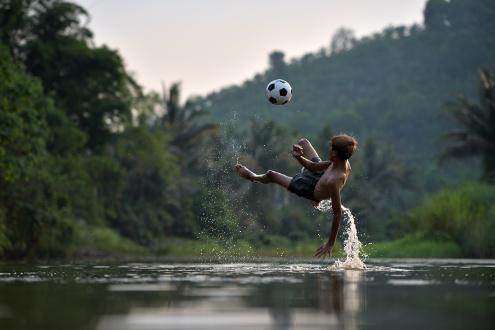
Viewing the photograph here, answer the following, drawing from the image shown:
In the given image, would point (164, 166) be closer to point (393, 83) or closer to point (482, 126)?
point (482, 126)

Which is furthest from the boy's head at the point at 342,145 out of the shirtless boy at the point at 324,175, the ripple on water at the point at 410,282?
the ripple on water at the point at 410,282

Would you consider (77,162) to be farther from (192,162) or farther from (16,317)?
(16,317)

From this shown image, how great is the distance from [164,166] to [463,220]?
27.4 m

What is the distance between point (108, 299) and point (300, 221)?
59551mm

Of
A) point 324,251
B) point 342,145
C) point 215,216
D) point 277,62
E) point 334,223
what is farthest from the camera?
point 277,62

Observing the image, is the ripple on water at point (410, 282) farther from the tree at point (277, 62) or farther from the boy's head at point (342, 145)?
the tree at point (277, 62)

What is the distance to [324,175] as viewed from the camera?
1533 centimetres

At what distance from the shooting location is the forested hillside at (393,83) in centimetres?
10606

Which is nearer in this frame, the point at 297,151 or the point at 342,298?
the point at 342,298

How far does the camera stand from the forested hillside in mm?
106062

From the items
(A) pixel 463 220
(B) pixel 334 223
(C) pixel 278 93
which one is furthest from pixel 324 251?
(A) pixel 463 220

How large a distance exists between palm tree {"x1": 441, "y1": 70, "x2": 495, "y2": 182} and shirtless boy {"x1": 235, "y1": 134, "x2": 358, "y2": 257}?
35975 mm

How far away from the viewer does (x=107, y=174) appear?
165 feet

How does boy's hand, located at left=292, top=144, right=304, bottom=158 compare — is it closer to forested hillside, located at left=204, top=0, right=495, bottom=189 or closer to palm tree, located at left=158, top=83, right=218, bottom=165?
palm tree, located at left=158, top=83, right=218, bottom=165
